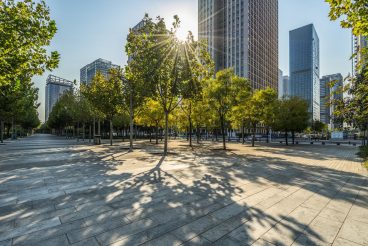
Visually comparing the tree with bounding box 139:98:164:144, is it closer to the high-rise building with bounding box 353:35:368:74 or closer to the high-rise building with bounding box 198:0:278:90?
the high-rise building with bounding box 353:35:368:74

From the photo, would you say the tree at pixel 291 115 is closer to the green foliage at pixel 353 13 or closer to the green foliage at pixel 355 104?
the green foliage at pixel 355 104

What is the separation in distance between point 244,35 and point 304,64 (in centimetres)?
11049

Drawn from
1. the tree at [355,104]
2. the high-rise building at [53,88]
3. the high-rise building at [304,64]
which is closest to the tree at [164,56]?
the tree at [355,104]

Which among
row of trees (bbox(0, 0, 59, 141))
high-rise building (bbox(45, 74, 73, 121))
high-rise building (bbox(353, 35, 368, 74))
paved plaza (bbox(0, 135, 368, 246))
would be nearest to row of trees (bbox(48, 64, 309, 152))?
row of trees (bbox(0, 0, 59, 141))

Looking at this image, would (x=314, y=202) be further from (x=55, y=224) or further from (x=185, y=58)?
(x=185, y=58)

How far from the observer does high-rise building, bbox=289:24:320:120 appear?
16976 cm

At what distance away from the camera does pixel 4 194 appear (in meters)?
5.79

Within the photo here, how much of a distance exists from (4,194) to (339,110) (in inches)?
421

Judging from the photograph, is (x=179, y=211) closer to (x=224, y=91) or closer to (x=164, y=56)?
(x=164, y=56)

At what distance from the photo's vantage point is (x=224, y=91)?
22359 millimetres

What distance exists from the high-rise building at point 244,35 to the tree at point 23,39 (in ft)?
303

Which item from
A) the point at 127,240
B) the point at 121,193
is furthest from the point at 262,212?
the point at 121,193

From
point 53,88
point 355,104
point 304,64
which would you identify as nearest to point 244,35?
point 355,104

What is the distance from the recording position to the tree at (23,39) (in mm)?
9227
